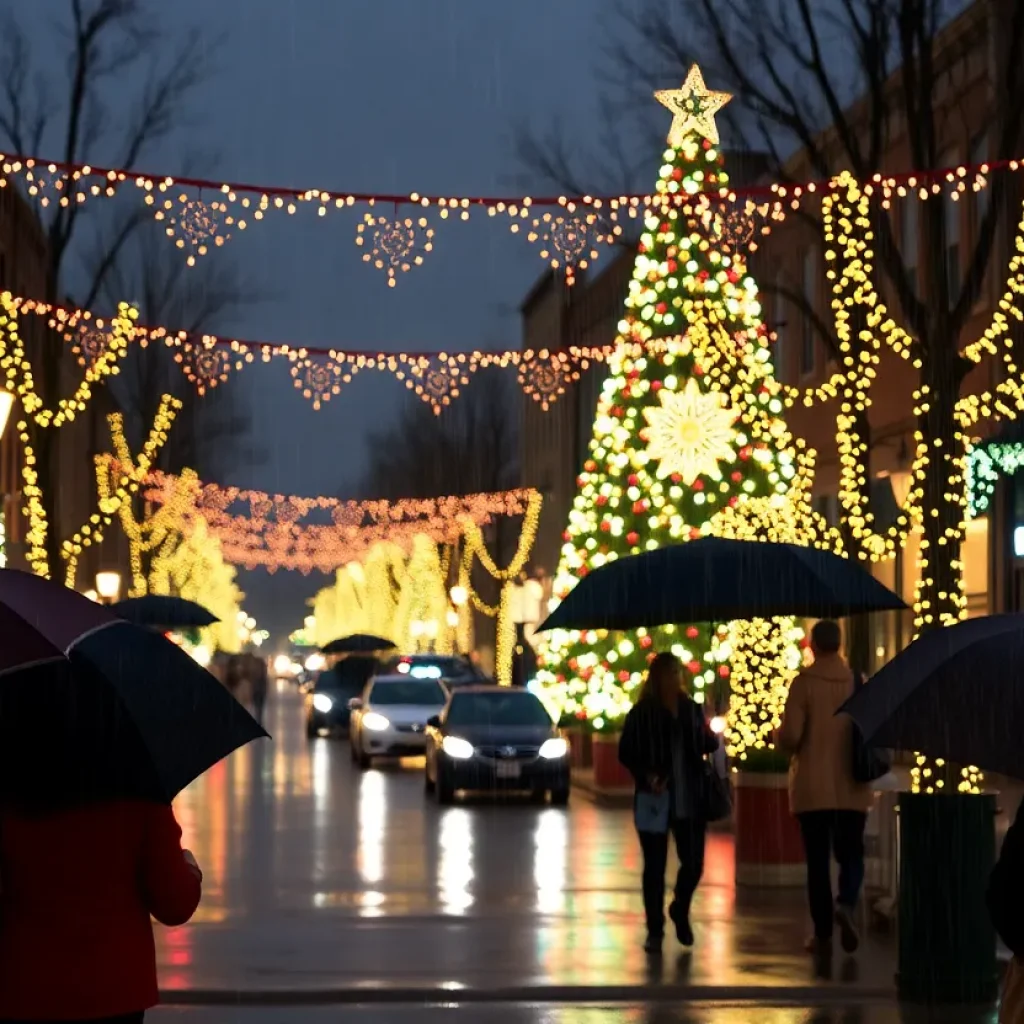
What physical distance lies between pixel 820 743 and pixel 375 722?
25.0 m

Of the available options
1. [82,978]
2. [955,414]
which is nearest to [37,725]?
[82,978]

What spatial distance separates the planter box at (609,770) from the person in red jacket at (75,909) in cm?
2353

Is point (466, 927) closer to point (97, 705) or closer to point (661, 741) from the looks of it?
point (661, 741)

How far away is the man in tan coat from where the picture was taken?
565 inches

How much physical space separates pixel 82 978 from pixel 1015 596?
28.8m

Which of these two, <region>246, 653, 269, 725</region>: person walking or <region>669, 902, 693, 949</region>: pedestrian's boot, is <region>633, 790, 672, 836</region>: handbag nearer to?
<region>669, 902, 693, 949</region>: pedestrian's boot

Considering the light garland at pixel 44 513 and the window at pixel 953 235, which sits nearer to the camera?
the window at pixel 953 235

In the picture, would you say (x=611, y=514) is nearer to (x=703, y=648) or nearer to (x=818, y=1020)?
(x=703, y=648)

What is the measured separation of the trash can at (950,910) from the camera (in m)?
12.6


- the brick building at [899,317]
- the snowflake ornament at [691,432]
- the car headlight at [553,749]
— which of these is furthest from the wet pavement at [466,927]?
the brick building at [899,317]

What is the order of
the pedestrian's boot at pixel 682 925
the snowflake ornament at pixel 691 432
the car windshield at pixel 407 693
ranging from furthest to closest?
the car windshield at pixel 407 693 < the snowflake ornament at pixel 691 432 < the pedestrian's boot at pixel 682 925

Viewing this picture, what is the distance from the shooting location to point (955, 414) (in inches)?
812

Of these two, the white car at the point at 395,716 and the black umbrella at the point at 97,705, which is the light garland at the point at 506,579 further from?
the black umbrella at the point at 97,705

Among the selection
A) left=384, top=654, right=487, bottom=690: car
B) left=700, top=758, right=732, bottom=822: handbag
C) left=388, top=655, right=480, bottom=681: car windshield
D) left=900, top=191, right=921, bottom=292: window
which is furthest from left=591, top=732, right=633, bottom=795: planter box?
left=388, top=655, right=480, bottom=681: car windshield
